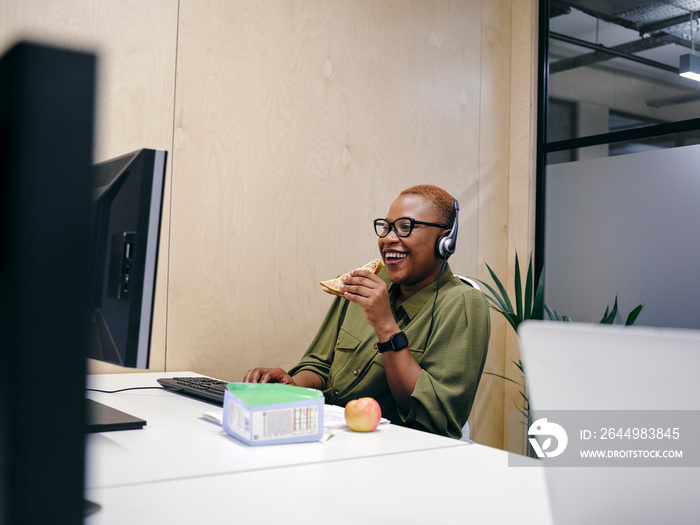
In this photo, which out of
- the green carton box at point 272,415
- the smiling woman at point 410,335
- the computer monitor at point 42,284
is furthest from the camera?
the smiling woman at point 410,335

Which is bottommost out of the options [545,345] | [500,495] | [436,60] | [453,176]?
[500,495]

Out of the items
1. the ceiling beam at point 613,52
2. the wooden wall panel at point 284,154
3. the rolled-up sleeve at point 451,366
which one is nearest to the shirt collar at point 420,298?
the rolled-up sleeve at point 451,366

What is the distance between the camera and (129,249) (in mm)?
832

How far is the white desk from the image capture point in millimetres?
828

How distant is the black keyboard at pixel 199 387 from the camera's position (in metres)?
1.58

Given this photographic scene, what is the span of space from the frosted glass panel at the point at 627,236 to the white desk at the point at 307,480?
1944 millimetres

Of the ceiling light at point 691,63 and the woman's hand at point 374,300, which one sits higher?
the ceiling light at point 691,63

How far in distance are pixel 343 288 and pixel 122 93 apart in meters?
1.07

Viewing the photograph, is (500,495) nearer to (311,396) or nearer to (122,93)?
(311,396)

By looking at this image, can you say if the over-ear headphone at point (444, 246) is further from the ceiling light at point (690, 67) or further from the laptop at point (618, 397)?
the ceiling light at point (690, 67)

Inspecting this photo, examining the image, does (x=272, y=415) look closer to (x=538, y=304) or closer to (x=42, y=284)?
(x=42, y=284)

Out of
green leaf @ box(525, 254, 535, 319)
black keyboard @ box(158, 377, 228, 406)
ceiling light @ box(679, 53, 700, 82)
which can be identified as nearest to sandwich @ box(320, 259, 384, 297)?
black keyboard @ box(158, 377, 228, 406)

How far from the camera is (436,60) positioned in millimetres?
3123

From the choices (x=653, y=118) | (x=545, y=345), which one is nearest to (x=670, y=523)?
(x=545, y=345)
